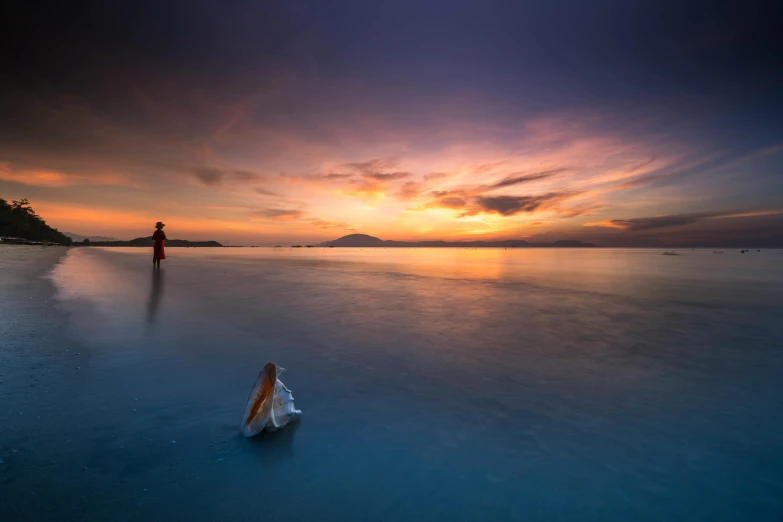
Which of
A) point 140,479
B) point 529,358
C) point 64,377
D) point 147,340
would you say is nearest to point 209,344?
point 147,340

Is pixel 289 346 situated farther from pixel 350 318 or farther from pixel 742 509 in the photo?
pixel 742 509

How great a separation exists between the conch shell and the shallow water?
0.12m

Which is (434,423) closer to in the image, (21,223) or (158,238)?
(158,238)

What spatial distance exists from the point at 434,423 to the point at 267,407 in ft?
5.88

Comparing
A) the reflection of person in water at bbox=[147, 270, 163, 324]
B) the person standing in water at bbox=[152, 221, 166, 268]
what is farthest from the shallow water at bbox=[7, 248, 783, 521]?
the person standing in water at bbox=[152, 221, 166, 268]

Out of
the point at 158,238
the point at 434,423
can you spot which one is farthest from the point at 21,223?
the point at 434,423

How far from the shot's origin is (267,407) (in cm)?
357

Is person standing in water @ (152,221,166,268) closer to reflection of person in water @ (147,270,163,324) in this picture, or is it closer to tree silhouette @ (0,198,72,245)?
reflection of person in water @ (147,270,163,324)

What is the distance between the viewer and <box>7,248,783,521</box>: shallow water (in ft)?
8.82

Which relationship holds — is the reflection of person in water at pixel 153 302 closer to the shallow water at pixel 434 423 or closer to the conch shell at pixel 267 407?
the shallow water at pixel 434 423

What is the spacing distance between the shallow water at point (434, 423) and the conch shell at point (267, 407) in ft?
0.40

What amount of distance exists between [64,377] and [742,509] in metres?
7.38

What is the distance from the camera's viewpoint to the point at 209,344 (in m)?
6.72

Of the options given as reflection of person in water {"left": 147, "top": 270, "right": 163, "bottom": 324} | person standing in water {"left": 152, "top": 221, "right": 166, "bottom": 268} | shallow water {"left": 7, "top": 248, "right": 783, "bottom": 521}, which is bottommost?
shallow water {"left": 7, "top": 248, "right": 783, "bottom": 521}
